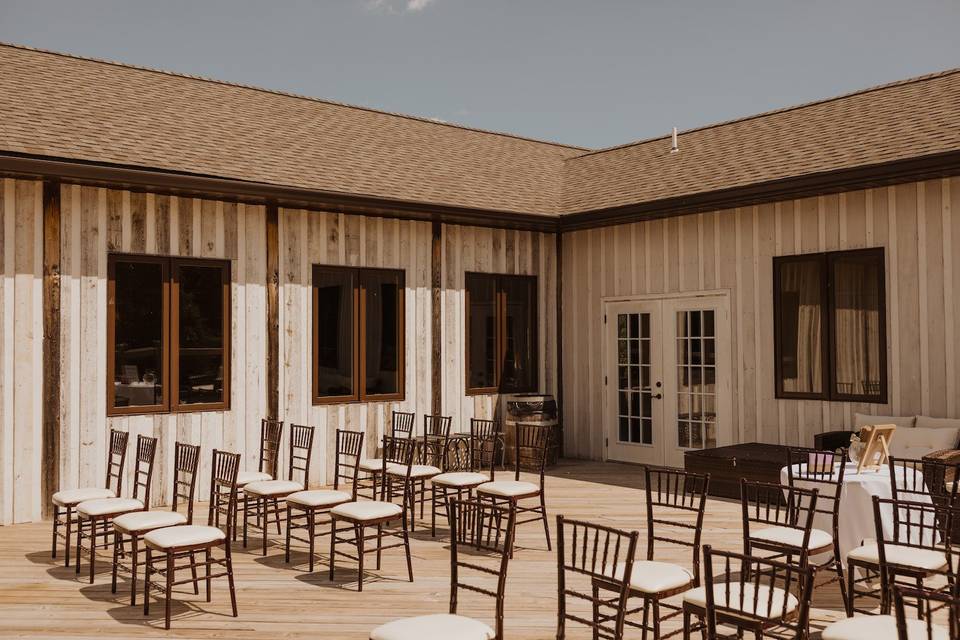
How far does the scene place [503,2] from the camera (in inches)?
569

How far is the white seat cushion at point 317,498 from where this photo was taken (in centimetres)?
607

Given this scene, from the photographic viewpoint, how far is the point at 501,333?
11117 mm

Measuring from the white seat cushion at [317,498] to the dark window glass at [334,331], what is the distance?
3129mm

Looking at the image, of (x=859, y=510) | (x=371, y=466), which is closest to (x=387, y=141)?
(x=371, y=466)

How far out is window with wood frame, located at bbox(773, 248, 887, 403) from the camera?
27.7ft

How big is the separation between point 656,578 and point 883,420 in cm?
510

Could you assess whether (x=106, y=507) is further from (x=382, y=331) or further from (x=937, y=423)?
(x=937, y=423)

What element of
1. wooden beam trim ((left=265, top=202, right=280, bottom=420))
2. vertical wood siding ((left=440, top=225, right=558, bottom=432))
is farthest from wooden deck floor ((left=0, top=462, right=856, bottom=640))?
vertical wood siding ((left=440, top=225, right=558, bottom=432))

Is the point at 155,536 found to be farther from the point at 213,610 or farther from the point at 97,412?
the point at 97,412

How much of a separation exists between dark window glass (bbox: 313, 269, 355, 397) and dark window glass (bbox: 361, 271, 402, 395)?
0.22 metres

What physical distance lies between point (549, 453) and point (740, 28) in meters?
8.19

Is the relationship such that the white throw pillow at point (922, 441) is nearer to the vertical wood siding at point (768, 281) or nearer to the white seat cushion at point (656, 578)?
the vertical wood siding at point (768, 281)

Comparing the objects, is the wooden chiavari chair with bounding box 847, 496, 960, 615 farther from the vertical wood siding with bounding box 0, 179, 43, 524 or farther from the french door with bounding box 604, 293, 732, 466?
the vertical wood siding with bounding box 0, 179, 43, 524

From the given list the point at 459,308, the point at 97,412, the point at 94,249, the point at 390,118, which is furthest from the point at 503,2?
the point at 97,412
